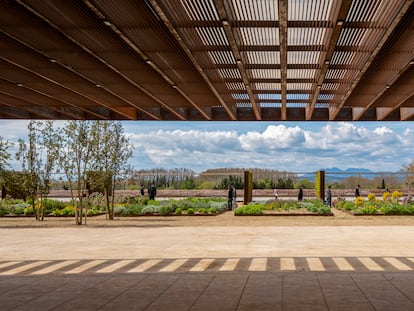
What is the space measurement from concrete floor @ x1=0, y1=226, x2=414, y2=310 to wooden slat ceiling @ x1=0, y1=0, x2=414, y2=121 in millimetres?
3521

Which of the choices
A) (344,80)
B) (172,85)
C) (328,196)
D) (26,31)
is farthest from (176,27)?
(328,196)

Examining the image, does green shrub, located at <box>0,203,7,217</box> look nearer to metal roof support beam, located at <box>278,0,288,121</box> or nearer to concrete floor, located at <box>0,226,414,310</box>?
concrete floor, located at <box>0,226,414,310</box>

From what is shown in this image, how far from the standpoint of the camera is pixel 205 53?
32.6 feet

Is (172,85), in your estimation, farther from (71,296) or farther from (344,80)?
(71,296)

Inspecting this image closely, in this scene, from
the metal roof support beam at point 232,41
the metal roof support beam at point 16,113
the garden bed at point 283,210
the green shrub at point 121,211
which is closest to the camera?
the metal roof support beam at point 232,41

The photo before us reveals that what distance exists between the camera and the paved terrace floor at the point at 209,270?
22.4 ft

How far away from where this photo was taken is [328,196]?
31.4 m

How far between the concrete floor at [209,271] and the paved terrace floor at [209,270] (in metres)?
0.01

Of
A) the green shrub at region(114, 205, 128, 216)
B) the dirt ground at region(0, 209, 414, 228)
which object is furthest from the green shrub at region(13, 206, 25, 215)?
the green shrub at region(114, 205, 128, 216)

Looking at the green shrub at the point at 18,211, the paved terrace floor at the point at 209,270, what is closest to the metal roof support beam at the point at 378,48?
the paved terrace floor at the point at 209,270

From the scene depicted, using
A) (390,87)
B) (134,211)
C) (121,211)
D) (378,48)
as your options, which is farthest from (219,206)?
(378,48)

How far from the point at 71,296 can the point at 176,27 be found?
13.3ft

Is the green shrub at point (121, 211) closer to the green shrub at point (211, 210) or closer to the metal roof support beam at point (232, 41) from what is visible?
the green shrub at point (211, 210)

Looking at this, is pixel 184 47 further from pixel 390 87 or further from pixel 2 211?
pixel 2 211
